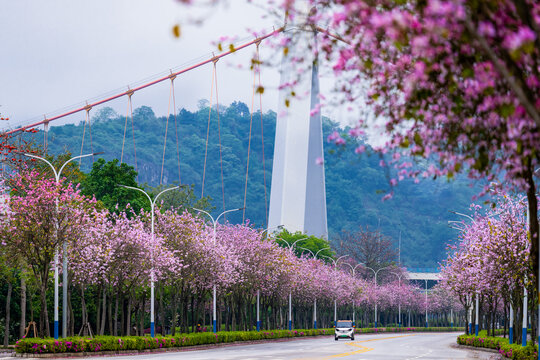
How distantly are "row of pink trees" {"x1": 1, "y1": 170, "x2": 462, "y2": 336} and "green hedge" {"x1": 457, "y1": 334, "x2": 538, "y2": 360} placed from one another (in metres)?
15.9

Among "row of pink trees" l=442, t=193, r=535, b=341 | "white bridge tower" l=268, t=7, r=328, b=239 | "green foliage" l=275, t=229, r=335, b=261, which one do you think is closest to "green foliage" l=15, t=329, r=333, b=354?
"row of pink trees" l=442, t=193, r=535, b=341

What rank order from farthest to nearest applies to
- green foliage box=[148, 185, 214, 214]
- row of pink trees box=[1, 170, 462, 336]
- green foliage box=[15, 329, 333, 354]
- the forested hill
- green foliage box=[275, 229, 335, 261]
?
the forested hill, green foliage box=[148, 185, 214, 214], green foliage box=[275, 229, 335, 261], row of pink trees box=[1, 170, 462, 336], green foliage box=[15, 329, 333, 354]

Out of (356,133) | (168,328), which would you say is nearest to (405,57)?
(356,133)

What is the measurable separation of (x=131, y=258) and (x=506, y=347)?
1852 centimetres

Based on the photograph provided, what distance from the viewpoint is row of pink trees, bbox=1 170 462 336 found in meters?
32.6

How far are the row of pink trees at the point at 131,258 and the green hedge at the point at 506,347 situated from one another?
1594cm

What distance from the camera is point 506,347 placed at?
35188 millimetres

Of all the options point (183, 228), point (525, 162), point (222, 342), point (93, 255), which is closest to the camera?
point (525, 162)

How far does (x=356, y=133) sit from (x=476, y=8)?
2.76 m

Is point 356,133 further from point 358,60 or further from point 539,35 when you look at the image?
point 539,35

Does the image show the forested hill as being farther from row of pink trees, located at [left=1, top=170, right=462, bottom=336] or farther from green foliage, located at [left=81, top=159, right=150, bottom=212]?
row of pink trees, located at [left=1, top=170, right=462, bottom=336]

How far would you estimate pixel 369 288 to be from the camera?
106812 millimetres

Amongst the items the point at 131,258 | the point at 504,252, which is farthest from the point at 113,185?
the point at 504,252

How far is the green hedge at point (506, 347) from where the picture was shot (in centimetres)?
2739
